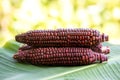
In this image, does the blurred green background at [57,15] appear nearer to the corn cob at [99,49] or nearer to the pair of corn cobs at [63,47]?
the corn cob at [99,49]

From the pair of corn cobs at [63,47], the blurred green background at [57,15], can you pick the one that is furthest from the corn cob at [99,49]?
the blurred green background at [57,15]

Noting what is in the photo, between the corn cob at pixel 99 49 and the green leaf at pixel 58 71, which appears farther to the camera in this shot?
the corn cob at pixel 99 49

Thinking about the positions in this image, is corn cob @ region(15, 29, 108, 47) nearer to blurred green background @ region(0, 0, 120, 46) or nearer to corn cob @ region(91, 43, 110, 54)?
corn cob @ region(91, 43, 110, 54)

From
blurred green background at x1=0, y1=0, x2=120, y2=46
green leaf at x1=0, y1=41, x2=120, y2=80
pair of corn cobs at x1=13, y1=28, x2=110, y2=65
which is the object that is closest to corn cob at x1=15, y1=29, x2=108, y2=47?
pair of corn cobs at x1=13, y1=28, x2=110, y2=65

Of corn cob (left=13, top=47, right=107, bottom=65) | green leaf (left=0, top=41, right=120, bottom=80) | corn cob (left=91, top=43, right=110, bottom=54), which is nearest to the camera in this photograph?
green leaf (left=0, top=41, right=120, bottom=80)

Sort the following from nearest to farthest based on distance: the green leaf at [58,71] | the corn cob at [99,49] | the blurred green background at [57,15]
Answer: the green leaf at [58,71] < the corn cob at [99,49] < the blurred green background at [57,15]

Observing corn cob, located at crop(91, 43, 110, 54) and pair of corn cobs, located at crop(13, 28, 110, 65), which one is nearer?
pair of corn cobs, located at crop(13, 28, 110, 65)

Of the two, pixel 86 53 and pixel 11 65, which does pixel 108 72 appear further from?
pixel 11 65

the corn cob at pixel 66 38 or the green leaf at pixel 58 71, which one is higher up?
the corn cob at pixel 66 38
